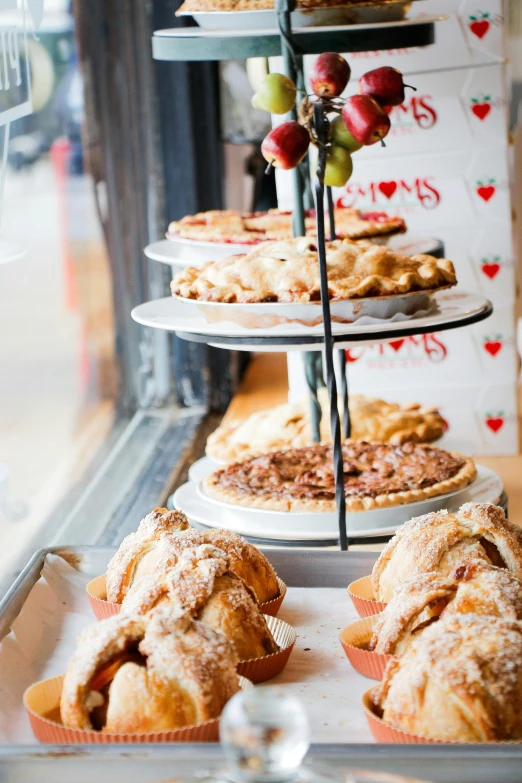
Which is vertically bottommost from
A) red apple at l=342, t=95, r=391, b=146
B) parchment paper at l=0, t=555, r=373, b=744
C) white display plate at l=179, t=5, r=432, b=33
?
parchment paper at l=0, t=555, r=373, b=744

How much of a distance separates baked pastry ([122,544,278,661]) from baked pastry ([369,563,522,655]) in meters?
0.11

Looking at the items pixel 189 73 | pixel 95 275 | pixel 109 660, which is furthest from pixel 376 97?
pixel 189 73

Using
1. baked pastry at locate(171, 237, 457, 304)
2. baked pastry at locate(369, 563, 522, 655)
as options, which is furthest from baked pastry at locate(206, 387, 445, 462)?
baked pastry at locate(369, 563, 522, 655)

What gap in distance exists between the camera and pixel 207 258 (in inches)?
78.0

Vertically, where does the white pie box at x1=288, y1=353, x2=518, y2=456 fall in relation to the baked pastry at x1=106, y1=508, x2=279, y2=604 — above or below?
below

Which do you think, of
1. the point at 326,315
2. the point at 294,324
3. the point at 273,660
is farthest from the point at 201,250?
the point at 273,660

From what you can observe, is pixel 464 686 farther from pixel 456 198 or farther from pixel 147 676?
pixel 456 198

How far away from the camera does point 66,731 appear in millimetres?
801

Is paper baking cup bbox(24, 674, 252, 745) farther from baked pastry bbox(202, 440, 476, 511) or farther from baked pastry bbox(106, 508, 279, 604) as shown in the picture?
baked pastry bbox(202, 440, 476, 511)

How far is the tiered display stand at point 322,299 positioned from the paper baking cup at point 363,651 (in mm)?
397

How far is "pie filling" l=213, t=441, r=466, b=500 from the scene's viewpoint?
1704 millimetres

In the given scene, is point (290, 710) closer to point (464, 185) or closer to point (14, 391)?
point (14, 391)

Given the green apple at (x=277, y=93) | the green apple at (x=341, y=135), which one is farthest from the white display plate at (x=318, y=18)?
the green apple at (x=341, y=135)

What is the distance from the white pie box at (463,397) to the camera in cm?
275
